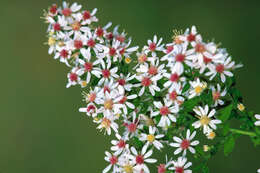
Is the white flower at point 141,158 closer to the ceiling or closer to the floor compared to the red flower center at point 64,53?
closer to the floor

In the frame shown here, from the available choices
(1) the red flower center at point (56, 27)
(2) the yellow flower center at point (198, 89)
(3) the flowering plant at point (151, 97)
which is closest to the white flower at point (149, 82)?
(3) the flowering plant at point (151, 97)

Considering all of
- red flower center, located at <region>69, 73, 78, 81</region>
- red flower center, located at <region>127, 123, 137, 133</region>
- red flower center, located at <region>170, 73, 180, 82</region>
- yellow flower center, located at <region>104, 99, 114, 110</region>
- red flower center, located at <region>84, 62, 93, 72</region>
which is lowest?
red flower center, located at <region>127, 123, 137, 133</region>

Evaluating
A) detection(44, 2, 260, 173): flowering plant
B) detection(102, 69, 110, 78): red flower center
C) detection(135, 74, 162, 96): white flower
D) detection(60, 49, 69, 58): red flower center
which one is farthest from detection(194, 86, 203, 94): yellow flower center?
detection(60, 49, 69, 58): red flower center

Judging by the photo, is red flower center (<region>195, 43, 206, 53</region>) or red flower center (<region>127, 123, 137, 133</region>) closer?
red flower center (<region>195, 43, 206, 53</region>)

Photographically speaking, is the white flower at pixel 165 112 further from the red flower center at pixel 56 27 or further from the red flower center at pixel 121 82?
the red flower center at pixel 56 27

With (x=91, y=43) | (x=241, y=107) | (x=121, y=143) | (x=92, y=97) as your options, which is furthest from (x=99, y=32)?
(x=241, y=107)

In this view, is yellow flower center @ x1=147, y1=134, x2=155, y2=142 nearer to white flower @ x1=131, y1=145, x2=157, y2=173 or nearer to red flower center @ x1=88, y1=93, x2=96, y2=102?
white flower @ x1=131, y1=145, x2=157, y2=173

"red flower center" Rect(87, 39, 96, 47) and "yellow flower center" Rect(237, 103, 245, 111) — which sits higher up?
"red flower center" Rect(87, 39, 96, 47)
